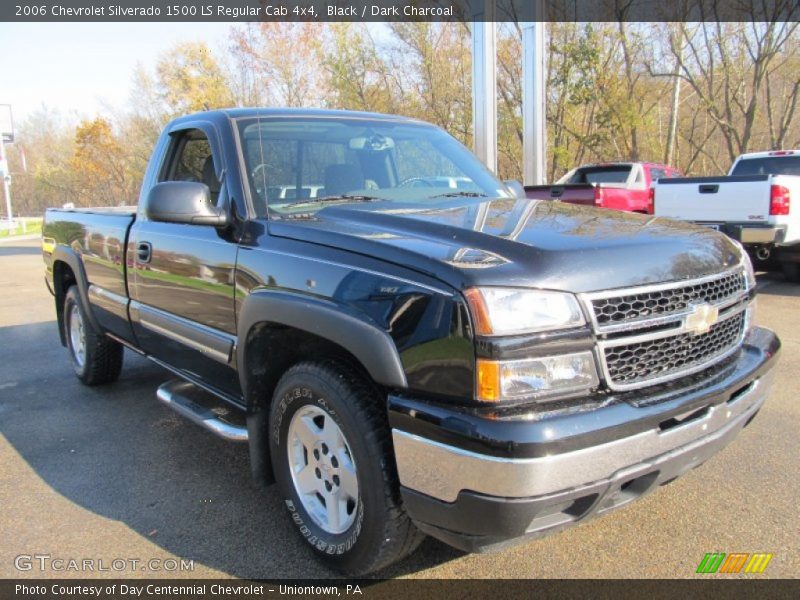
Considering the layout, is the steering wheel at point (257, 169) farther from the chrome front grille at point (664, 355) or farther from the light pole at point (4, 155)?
the light pole at point (4, 155)

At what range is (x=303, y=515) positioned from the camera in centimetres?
266

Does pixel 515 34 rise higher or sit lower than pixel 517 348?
higher

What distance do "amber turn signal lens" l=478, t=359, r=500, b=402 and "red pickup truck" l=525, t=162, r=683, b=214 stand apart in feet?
24.9

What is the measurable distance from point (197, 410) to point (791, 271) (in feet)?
30.0

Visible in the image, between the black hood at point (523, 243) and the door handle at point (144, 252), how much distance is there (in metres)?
1.28

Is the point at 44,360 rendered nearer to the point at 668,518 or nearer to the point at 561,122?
the point at 668,518

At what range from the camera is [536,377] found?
6.38 ft

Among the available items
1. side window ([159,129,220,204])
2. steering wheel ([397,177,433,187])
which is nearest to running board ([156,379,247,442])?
side window ([159,129,220,204])

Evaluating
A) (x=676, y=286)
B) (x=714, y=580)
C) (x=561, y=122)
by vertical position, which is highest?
(x=561, y=122)

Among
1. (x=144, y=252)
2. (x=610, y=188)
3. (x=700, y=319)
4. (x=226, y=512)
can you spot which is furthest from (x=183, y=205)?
(x=610, y=188)

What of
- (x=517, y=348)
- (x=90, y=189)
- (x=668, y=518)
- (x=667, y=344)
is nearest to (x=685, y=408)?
(x=667, y=344)

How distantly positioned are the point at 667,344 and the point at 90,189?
43875mm

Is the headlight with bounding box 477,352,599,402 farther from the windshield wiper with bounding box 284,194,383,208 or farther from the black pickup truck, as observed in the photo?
the windshield wiper with bounding box 284,194,383,208

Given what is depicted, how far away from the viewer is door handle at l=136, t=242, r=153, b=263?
145 inches
